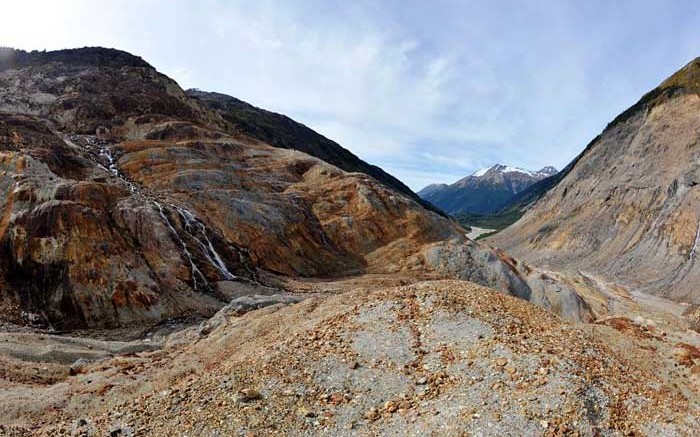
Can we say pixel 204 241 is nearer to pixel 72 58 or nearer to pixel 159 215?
pixel 159 215

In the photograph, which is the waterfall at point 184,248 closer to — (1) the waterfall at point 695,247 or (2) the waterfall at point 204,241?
(2) the waterfall at point 204,241

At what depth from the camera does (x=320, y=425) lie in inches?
392

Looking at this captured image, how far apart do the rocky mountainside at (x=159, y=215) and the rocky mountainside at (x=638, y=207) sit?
41939 mm

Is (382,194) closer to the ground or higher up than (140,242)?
higher up

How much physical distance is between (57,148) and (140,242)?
12.7 metres

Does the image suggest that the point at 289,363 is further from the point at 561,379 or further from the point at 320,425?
the point at 561,379

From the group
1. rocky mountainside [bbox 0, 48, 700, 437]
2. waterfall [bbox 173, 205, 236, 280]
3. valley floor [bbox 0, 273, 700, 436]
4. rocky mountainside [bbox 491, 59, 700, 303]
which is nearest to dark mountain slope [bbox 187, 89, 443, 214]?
rocky mountainside [bbox 491, 59, 700, 303]

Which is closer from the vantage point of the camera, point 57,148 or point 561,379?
point 561,379

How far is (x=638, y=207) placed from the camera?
86.8 metres

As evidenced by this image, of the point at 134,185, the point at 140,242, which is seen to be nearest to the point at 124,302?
the point at 140,242

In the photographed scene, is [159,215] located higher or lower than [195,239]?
higher

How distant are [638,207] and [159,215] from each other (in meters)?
80.9

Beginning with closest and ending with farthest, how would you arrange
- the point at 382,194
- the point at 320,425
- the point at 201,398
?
1. the point at 320,425
2. the point at 201,398
3. the point at 382,194

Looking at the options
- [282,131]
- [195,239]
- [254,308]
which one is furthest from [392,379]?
[282,131]
